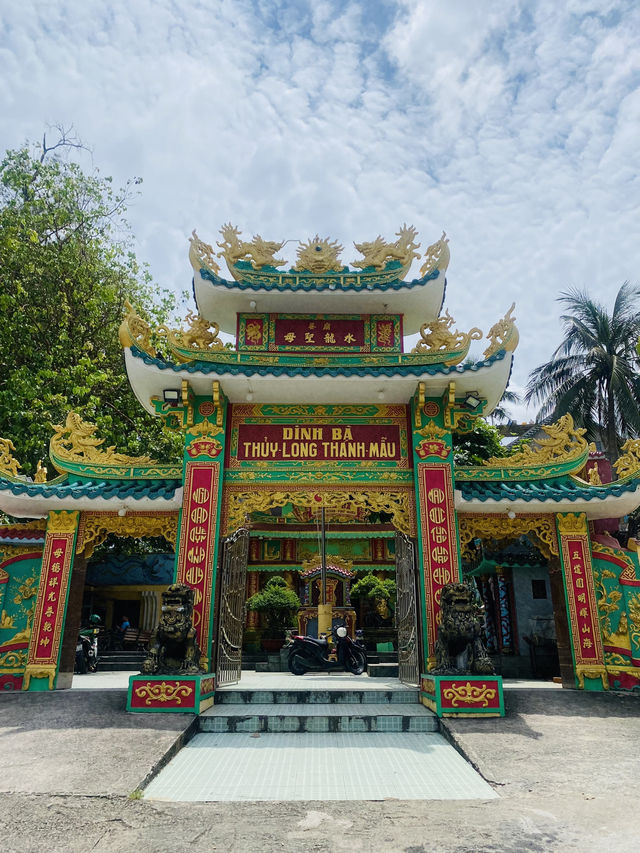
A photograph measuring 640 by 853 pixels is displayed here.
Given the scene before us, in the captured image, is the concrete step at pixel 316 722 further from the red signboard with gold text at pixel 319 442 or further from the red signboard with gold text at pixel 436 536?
the red signboard with gold text at pixel 319 442

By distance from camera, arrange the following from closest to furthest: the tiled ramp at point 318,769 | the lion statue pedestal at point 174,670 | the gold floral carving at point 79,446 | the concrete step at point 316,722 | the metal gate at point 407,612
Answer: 1. the tiled ramp at point 318,769
2. the concrete step at point 316,722
3. the lion statue pedestal at point 174,670
4. the metal gate at point 407,612
5. the gold floral carving at point 79,446

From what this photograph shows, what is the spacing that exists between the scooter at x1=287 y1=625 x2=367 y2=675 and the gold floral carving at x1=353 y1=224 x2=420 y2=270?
759 cm

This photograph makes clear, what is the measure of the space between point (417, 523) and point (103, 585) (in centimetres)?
1651

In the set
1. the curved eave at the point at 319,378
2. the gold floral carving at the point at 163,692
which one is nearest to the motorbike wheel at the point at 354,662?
the gold floral carving at the point at 163,692

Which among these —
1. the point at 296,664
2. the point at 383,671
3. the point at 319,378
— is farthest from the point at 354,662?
the point at 319,378

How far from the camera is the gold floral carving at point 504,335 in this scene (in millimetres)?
9250

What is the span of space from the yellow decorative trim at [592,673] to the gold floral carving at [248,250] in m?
8.24

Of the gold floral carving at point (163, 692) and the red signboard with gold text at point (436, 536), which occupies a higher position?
the red signboard with gold text at point (436, 536)

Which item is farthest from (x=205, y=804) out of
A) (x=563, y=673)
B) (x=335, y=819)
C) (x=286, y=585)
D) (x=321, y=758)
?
(x=286, y=585)

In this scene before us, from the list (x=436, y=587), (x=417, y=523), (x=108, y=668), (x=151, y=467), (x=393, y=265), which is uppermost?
(x=393, y=265)

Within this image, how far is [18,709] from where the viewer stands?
23.3 ft

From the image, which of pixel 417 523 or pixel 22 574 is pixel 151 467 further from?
pixel 417 523

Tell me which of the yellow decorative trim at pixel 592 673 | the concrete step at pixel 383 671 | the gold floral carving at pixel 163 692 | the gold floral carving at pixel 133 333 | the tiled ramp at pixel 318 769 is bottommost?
the tiled ramp at pixel 318 769

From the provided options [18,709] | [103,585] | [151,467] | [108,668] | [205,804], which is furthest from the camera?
[103,585]
